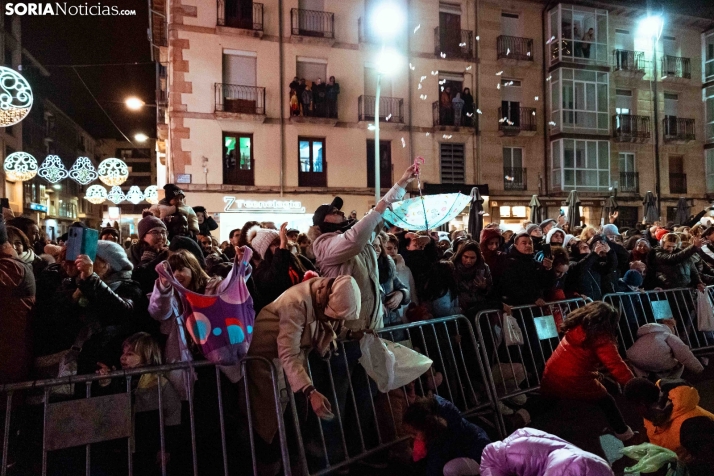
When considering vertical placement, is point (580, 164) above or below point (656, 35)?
below

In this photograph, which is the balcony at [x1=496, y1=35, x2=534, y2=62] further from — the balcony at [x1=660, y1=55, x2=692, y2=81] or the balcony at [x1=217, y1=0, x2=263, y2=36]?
the balcony at [x1=217, y1=0, x2=263, y2=36]

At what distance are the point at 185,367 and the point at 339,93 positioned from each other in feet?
63.2

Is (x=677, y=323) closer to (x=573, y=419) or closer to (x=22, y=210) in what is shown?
(x=573, y=419)

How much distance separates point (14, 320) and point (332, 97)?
18.6 metres

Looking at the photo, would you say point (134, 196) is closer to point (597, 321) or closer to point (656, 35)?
point (597, 321)

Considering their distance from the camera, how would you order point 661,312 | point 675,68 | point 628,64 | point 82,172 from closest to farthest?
point 661,312, point 82,172, point 628,64, point 675,68

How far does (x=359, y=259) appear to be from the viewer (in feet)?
14.3

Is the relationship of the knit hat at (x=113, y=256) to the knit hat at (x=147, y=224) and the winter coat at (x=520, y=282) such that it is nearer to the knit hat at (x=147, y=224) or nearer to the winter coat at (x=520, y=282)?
the knit hat at (x=147, y=224)

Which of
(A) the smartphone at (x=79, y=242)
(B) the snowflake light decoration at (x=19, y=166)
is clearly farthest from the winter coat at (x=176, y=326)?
(B) the snowflake light decoration at (x=19, y=166)

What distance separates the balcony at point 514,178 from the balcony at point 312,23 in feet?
32.0

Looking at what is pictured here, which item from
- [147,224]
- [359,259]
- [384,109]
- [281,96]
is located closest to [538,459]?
[359,259]

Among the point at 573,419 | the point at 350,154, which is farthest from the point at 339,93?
the point at 573,419

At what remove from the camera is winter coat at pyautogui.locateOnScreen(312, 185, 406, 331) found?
4156 mm

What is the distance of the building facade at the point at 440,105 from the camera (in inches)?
782
